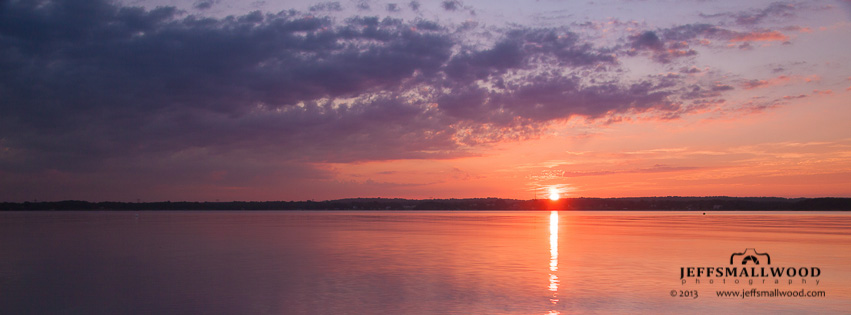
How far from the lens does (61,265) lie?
21609 mm

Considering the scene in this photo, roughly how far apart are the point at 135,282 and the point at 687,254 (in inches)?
789

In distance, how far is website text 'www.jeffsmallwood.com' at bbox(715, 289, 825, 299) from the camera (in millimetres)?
14906

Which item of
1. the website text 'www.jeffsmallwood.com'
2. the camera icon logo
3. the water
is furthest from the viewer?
the camera icon logo

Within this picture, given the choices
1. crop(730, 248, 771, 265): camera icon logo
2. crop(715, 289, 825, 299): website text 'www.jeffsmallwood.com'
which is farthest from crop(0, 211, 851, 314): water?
crop(730, 248, 771, 265): camera icon logo

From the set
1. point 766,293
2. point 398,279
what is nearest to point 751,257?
point 766,293

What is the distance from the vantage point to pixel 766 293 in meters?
15.3

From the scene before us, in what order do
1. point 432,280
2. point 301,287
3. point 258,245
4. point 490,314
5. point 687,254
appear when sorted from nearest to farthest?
point 490,314 < point 301,287 < point 432,280 < point 687,254 < point 258,245

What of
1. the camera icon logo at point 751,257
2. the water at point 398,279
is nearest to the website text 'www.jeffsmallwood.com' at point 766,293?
the water at point 398,279

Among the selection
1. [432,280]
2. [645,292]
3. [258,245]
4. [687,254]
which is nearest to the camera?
[645,292]

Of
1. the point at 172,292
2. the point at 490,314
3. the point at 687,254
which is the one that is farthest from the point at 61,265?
the point at 687,254

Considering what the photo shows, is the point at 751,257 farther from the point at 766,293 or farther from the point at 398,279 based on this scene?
the point at 398,279

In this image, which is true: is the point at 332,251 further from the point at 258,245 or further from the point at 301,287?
the point at 301,287

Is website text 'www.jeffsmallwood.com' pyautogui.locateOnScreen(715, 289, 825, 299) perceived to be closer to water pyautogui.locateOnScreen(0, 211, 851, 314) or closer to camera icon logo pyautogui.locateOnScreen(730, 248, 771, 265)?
water pyautogui.locateOnScreen(0, 211, 851, 314)

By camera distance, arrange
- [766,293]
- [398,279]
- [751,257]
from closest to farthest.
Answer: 1. [766,293]
2. [398,279]
3. [751,257]
